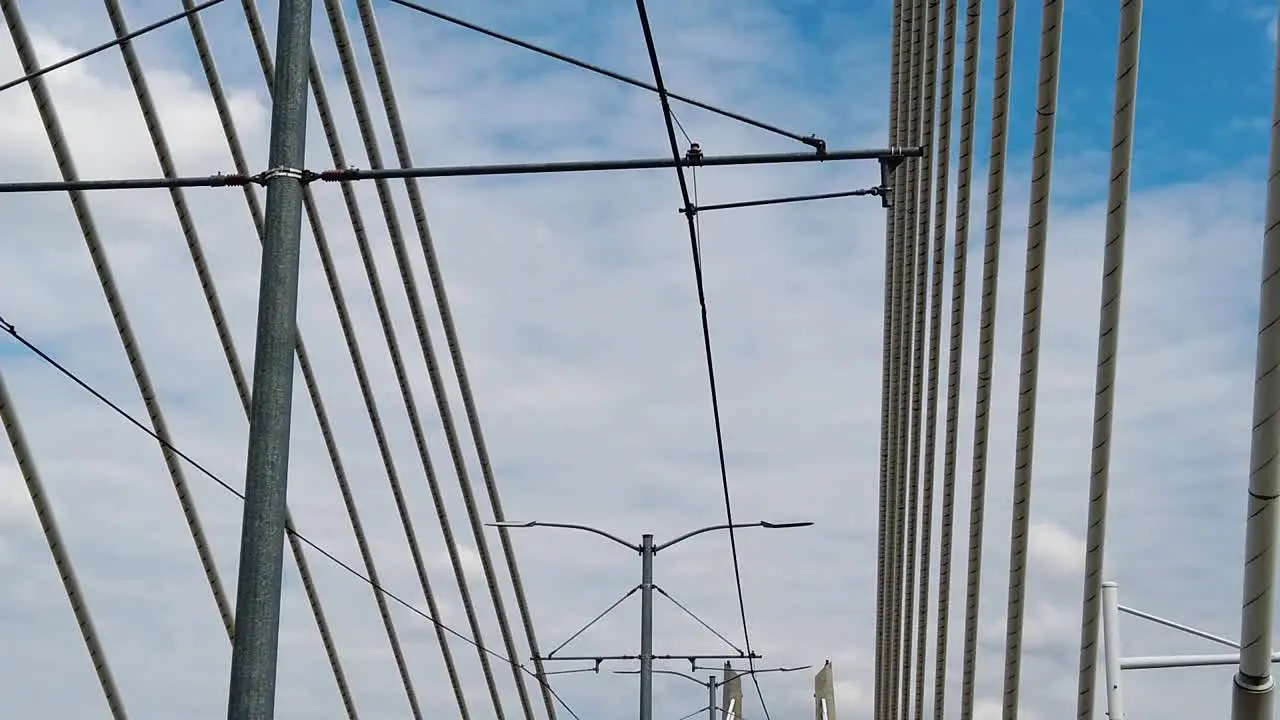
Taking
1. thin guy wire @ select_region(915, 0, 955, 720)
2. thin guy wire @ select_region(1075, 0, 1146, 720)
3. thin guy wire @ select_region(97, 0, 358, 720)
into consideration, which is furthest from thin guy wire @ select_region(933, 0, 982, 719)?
thin guy wire @ select_region(97, 0, 358, 720)

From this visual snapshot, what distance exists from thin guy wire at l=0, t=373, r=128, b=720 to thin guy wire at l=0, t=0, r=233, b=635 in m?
2.06

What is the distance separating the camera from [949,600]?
2264cm

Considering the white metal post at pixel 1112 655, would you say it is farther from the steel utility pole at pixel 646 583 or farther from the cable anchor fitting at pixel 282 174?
the cable anchor fitting at pixel 282 174

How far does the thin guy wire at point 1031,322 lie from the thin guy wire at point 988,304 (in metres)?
0.92

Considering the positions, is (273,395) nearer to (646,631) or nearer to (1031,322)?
(1031,322)

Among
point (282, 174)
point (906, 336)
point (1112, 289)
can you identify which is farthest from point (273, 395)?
point (906, 336)

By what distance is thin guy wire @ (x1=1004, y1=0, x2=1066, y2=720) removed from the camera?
49.4 ft

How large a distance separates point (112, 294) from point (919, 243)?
9.86 meters

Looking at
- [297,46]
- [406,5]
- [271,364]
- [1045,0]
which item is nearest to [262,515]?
[271,364]

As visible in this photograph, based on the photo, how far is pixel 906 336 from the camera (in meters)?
24.8

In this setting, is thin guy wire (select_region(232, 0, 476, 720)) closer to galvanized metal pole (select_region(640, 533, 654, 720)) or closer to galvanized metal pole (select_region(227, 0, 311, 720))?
galvanized metal pole (select_region(640, 533, 654, 720))

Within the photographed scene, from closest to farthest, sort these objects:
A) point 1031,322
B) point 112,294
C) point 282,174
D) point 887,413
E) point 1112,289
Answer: point 282,174 → point 1112,289 → point 1031,322 → point 112,294 → point 887,413

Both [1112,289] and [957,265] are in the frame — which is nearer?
[1112,289]

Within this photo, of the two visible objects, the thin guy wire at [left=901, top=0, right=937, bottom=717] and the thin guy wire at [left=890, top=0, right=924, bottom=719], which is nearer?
the thin guy wire at [left=901, top=0, right=937, bottom=717]
